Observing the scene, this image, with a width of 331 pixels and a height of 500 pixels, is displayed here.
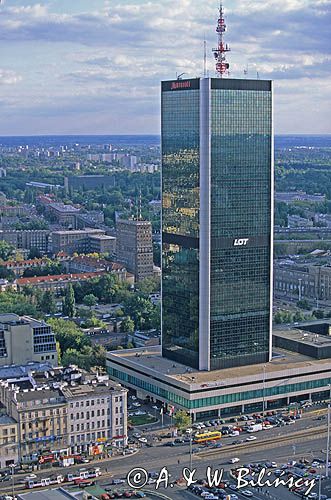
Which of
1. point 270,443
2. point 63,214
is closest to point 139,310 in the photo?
point 270,443

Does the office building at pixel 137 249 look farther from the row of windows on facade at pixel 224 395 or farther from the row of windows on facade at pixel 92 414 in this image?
the row of windows on facade at pixel 92 414

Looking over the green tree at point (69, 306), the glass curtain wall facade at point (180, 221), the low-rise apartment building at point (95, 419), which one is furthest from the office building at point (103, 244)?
the low-rise apartment building at point (95, 419)

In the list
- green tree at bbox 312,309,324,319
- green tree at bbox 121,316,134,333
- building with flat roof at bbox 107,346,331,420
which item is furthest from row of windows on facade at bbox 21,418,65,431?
green tree at bbox 312,309,324,319

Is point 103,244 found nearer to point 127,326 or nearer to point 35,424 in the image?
point 127,326

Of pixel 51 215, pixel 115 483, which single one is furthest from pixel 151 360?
pixel 51 215

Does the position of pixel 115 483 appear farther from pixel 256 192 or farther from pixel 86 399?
pixel 256 192

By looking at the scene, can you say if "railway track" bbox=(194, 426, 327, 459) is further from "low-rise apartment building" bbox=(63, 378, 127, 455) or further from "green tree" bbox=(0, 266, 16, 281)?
"green tree" bbox=(0, 266, 16, 281)
